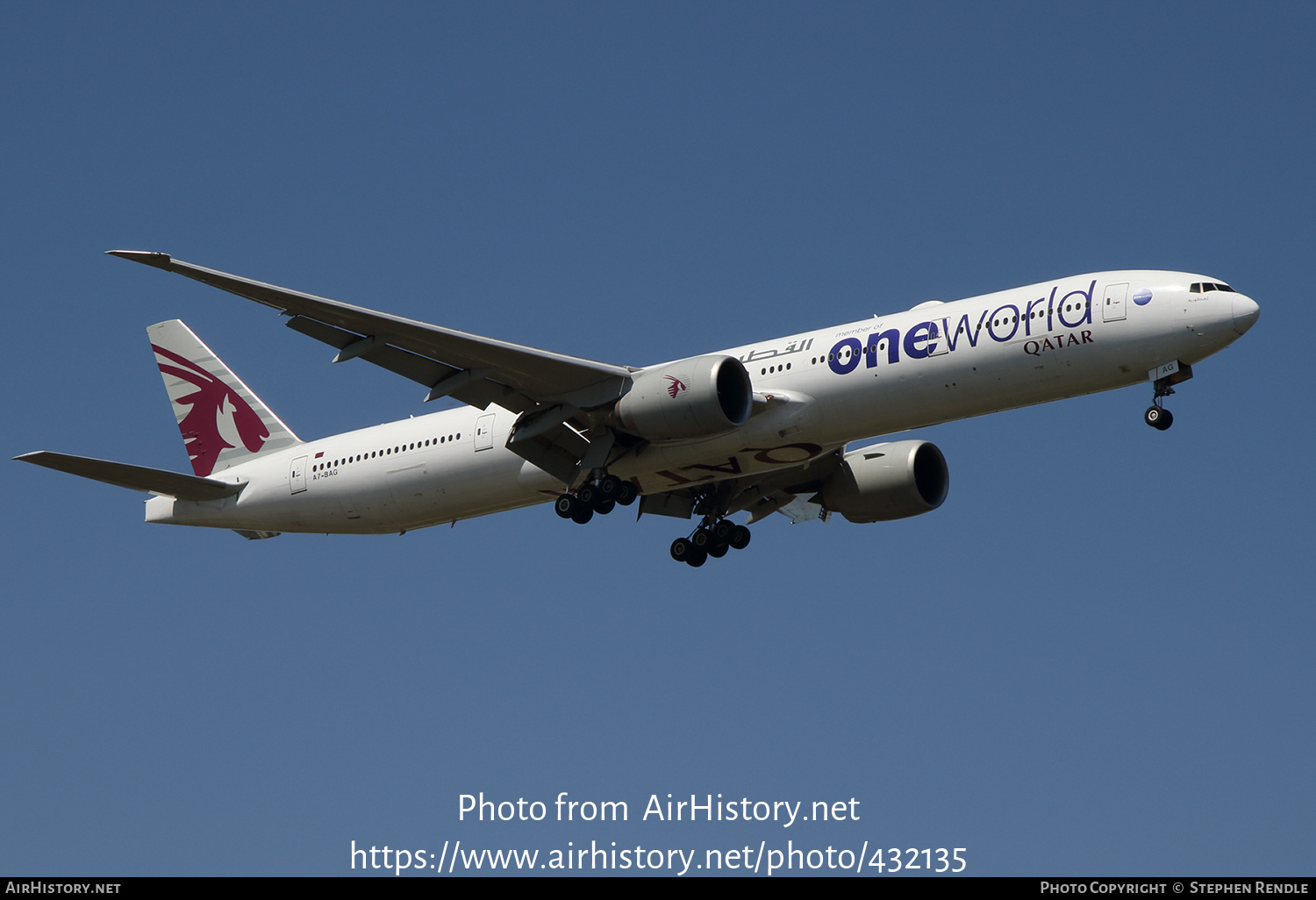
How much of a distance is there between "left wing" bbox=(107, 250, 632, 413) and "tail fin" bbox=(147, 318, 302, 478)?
26.1ft

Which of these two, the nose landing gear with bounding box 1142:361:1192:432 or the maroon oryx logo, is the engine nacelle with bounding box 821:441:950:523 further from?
the maroon oryx logo

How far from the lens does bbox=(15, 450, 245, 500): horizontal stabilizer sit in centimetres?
3225

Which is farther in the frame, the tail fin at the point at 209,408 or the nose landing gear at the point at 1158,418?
the tail fin at the point at 209,408

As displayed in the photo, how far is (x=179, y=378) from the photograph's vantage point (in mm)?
40938

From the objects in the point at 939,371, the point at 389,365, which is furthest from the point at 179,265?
the point at 939,371

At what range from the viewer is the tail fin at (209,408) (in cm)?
3881

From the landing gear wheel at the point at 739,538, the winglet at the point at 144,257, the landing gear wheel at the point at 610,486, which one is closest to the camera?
the winglet at the point at 144,257

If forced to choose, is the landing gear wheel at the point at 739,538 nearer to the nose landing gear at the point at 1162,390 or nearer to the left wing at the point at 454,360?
the left wing at the point at 454,360

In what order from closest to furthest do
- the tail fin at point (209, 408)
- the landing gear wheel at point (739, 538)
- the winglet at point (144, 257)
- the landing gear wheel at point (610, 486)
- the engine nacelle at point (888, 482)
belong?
1. the winglet at point (144, 257)
2. the landing gear wheel at point (610, 486)
3. the engine nacelle at point (888, 482)
4. the landing gear wheel at point (739, 538)
5. the tail fin at point (209, 408)

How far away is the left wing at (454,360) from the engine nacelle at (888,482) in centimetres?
761

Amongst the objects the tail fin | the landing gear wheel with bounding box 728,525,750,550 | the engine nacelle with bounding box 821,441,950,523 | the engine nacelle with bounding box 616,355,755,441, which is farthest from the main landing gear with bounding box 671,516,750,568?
the tail fin

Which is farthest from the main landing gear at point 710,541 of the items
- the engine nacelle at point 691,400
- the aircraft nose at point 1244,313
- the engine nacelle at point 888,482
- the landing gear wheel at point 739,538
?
the aircraft nose at point 1244,313

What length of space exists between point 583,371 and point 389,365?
13.3 feet
